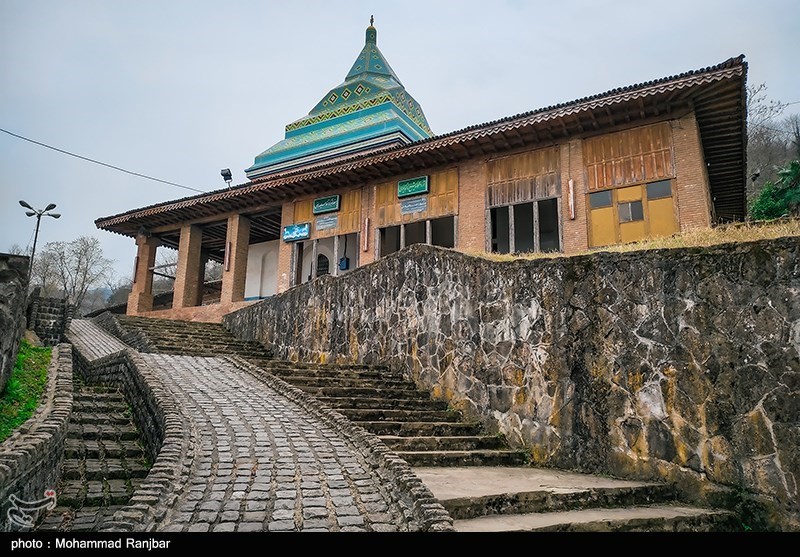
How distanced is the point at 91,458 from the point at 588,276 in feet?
20.5

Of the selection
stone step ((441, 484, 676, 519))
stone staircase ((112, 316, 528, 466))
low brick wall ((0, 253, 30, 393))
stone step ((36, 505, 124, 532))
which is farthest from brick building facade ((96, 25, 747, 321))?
stone step ((36, 505, 124, 532))

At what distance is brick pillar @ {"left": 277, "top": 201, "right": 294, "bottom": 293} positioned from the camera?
62.2 feet

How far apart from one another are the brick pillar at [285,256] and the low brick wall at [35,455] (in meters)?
12.7

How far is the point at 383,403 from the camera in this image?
769 cm

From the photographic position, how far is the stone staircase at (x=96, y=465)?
4703 mm

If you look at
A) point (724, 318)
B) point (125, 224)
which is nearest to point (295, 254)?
point (125, 224)

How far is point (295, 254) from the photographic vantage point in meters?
19.2

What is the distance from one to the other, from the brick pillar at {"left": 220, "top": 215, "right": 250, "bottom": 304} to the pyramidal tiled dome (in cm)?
475

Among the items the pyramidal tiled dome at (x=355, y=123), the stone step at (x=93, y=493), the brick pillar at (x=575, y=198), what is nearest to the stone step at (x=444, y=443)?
the stone step at (x=93, y=493)

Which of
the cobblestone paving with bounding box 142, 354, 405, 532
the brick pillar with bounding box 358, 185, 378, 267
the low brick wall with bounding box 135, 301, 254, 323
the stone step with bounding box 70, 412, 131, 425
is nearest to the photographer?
the cobblestone paving with bounding box 142, 354, 405, 532

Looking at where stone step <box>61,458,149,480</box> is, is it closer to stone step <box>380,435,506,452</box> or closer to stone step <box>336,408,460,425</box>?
stone step <box>336,408,460,425</box>

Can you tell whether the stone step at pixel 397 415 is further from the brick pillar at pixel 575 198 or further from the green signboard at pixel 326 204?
the green signboard at pixel 326 204

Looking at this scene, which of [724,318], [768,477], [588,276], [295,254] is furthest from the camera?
[295,254]
